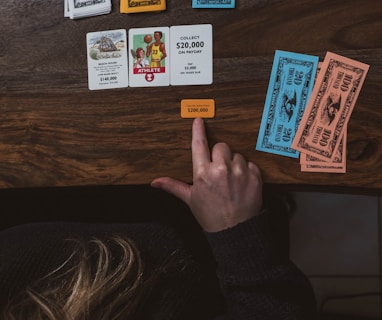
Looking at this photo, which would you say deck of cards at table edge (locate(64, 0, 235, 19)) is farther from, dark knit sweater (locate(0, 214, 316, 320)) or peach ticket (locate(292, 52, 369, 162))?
dark knit sweater (locate(0, 214, 316, 320))

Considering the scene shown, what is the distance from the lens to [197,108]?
3.08 feet

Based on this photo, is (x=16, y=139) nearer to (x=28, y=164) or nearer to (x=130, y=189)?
(x=28, y=164)

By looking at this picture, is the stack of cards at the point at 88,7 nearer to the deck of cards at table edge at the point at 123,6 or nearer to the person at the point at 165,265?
the deck of cards at table edge at the point at 123,6

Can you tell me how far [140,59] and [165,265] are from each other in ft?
1.21

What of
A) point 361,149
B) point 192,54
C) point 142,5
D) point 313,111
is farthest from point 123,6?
point 361,149

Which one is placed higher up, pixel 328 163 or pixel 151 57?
pixel 151 57

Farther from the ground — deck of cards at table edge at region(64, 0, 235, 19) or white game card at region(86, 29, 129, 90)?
deck of cards at table edge at region(64, 0, 235, 19)

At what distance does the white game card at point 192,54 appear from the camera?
926mm

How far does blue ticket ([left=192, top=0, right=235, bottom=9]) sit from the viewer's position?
0.91 m

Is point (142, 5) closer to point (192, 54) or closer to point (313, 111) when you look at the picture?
point (192, 54)

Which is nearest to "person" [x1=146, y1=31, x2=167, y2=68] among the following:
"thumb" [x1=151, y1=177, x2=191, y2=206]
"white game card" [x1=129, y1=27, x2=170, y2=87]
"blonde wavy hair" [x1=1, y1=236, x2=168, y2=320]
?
"white game card" [x1=129, y1=27, x2=170, y2=87]

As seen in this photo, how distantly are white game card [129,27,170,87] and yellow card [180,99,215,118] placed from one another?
0.05 m

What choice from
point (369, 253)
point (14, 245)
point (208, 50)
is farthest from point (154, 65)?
point (369, 253)

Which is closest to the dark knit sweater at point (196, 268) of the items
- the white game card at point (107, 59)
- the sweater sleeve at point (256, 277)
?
the sweater sleeve at point (256, 277)
